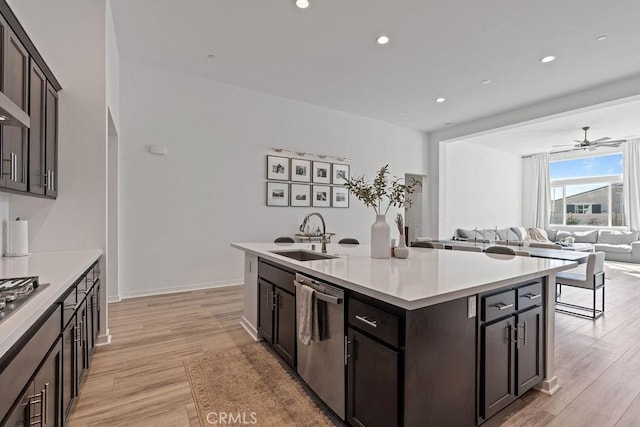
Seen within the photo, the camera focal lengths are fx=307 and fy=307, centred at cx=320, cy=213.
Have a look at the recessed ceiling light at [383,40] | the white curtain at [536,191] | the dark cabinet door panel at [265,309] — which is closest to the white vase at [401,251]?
the dark cabinet door panel at [265,309]

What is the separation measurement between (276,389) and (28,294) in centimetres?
152

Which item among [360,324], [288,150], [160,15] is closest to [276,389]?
[360,324]

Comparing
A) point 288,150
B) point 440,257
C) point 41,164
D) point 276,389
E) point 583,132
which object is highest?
point 583,132

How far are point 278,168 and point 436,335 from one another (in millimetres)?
4439

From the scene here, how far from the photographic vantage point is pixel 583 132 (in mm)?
7270

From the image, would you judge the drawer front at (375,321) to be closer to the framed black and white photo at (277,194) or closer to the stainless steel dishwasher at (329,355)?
the stainless steel dishwasher at (329,355)

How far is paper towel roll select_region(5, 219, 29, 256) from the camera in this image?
2297 mm

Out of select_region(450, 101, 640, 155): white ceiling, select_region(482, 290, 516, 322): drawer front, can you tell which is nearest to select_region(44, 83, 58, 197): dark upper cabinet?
select_region(482, 290, 516, 322): drawer front

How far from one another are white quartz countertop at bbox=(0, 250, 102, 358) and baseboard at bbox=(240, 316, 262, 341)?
1.48 meters

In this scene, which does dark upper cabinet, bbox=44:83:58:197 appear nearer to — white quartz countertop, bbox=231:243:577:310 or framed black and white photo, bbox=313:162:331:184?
white quartz countertop, bbox=231:243:577:310

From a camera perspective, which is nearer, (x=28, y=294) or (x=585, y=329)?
(x=28, y=294)

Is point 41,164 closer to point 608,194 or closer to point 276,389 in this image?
point 276,389

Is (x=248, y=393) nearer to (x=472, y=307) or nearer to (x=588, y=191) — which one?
(x=472, y=307)

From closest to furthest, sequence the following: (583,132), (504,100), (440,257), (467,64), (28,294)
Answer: (28,294) < (440,257) < (467,64) < (504,100) < (583,132)
